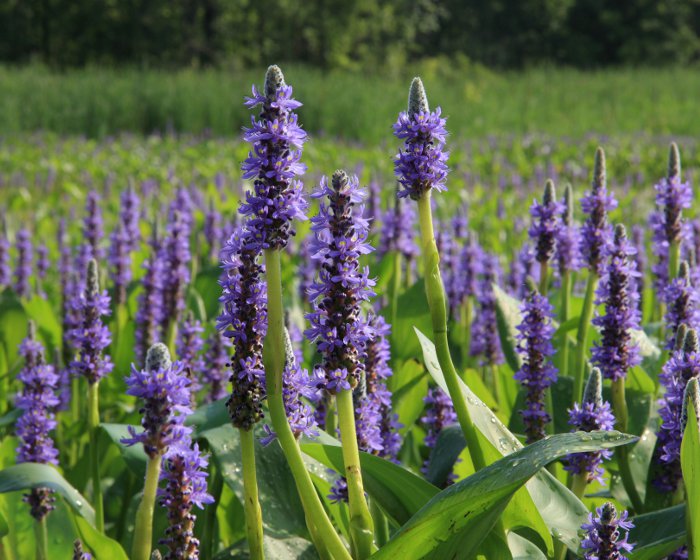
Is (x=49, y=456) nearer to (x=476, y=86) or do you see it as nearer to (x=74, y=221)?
(x=74, y=221)

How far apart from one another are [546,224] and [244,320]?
5.36ft

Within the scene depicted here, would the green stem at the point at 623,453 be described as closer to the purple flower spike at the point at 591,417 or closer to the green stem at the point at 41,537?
the purple flower spike at the point at 591,417

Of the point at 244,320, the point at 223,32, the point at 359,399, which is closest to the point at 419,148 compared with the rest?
the point at 244,320

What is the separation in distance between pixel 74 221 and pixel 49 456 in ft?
21.1

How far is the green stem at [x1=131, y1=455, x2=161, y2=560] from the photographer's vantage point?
1.80m

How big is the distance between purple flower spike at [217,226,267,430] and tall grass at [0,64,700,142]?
1662cm

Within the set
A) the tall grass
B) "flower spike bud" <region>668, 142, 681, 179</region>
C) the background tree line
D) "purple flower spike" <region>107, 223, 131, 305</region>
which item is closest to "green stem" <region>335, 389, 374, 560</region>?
"flower spike bud" <region>668, 142, 681, 179</region>

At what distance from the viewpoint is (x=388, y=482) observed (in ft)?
7.09

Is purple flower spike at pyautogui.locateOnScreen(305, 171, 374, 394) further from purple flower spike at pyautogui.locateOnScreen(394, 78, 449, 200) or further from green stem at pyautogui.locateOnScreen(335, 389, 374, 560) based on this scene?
purple flower spike at pyautogui.locateOnScreen(394, 78, 449, 200)

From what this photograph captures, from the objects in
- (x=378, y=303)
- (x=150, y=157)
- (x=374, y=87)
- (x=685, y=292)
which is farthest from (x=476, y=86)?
(x=685, y=292)

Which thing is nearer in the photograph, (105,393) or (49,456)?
(49,456)

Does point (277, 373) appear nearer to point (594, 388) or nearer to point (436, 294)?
point (436, 294)

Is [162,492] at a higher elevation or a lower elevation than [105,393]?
higher

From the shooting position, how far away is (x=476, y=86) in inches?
1204
